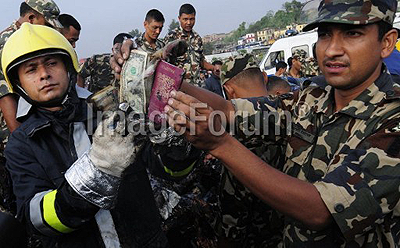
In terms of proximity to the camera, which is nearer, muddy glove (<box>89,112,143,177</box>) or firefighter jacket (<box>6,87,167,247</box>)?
muddy glove (<box>89,112,143,177</box>)

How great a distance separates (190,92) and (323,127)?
0.65 m

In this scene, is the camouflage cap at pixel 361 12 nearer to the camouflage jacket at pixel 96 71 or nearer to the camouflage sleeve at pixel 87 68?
the camouflage jacket at pixel 96 71

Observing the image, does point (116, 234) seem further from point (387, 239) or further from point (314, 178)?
point (387, 239)

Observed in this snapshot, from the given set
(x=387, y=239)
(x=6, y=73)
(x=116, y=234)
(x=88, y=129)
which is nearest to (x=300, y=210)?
(x=387, y=239)

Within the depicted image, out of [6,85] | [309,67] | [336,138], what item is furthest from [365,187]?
[309,67]

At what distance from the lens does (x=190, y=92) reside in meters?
1.84

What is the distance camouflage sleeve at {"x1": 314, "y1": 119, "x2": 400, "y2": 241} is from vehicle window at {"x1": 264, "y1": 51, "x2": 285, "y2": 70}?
12336 mm

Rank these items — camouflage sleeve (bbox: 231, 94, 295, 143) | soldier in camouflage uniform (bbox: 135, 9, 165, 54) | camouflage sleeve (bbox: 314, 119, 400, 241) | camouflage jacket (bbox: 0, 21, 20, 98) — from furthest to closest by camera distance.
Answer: soldier in camouflage uniform (bbox: 135, 9, 165, 54) < camouflage jacket (bbox: 0, 21, 20, 98) < camouflage sleeve (bbox: 231, 94, 295, 143) < camouflage sleeve (bbox: 314, 119, 400, 241)

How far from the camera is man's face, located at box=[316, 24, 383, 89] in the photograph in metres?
1.56

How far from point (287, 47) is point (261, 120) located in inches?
463

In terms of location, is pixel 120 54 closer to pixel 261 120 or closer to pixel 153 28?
pixel 261 120

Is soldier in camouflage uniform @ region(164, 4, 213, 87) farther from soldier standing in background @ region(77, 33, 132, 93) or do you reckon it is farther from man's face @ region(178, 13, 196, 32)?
soldier standing in background @ region(77, 33, 132, 93)

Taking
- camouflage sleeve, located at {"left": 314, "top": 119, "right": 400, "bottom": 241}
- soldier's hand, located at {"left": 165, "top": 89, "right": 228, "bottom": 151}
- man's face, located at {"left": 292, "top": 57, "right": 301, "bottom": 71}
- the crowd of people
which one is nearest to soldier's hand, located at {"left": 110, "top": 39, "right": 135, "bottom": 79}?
the crowd of people

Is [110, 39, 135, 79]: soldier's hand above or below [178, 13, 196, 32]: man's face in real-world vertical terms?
above
